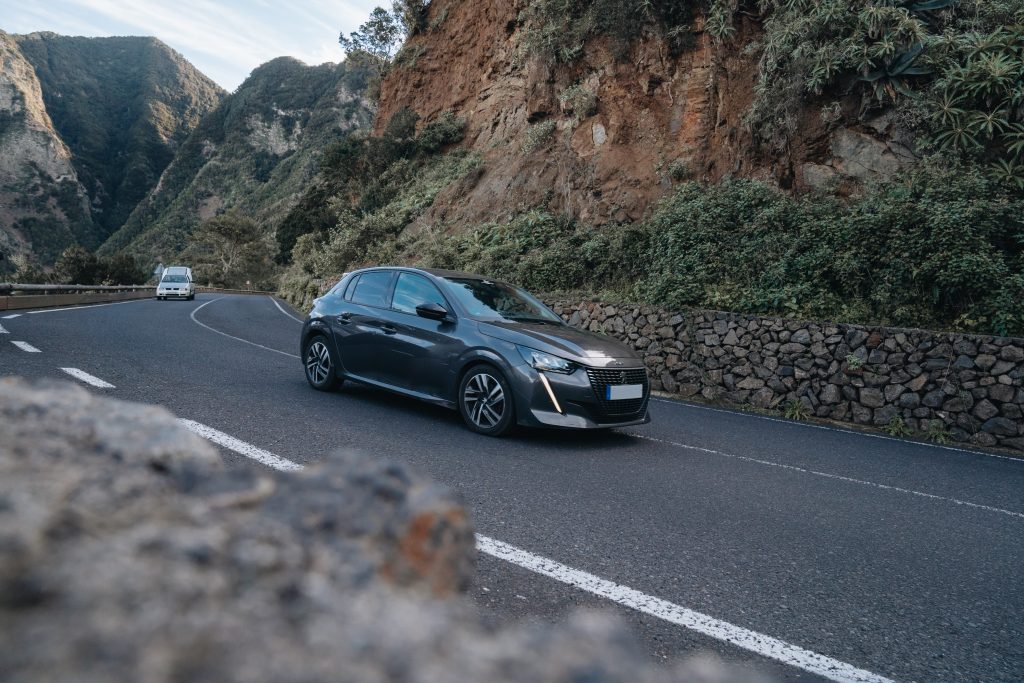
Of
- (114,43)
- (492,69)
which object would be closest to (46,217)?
(114,43)

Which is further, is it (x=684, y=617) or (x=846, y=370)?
(x=846, y=370)

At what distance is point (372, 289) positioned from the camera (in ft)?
27.6

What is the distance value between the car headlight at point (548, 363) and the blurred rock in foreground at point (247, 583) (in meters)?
5.60

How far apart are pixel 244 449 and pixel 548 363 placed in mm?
2878

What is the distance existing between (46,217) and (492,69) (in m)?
98.2

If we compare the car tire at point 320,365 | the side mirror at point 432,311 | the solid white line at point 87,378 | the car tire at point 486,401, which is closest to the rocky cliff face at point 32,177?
the solid white line at point 87,378

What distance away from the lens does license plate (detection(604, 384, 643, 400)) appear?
22.2ft

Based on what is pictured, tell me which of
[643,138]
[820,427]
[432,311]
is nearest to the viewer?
[432,311]

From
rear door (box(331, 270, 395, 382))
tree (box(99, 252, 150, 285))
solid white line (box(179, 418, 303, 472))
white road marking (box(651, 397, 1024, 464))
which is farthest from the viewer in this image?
tree (box(99, 252, 150, 285))

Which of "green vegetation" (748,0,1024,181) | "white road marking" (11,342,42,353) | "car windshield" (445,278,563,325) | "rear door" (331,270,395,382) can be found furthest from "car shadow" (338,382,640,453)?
"green vegetation" (748,0,1024,181)

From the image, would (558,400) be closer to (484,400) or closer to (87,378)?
(484,400)

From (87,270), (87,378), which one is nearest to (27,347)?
(87,378)

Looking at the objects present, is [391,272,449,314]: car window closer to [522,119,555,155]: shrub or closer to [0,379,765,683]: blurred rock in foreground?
[0,379,765,683]: blurred rock in foreground

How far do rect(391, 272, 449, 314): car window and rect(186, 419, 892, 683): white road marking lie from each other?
4267mm
